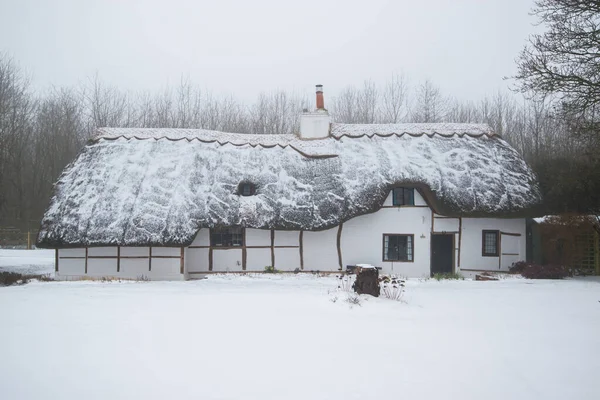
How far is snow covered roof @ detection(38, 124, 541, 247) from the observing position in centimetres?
1545

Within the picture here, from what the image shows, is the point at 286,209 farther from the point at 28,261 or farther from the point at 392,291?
the point at 28,261

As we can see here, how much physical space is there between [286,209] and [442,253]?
23.4ft

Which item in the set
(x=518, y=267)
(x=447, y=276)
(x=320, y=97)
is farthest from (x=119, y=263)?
(x=518, y=267)

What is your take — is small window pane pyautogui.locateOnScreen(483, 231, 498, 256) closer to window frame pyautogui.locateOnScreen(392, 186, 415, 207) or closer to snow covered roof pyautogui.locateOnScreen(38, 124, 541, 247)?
snow covered roof pyautogui.locateOnScreen(38, 124, 541, 247)

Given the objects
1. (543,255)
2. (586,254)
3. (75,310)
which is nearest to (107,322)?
(75,310)

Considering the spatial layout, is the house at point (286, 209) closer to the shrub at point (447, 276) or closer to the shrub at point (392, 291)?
the shrub at point (447, 276)

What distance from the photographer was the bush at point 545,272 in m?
15.1

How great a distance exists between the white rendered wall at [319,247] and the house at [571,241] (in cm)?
894

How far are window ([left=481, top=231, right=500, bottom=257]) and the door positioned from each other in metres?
1.41

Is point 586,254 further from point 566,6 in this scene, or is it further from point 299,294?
point 299,294

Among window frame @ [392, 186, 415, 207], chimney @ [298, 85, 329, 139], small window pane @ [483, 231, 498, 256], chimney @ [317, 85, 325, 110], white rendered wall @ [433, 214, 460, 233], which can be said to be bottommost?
small window pane @ [483, 231, 498, 256]

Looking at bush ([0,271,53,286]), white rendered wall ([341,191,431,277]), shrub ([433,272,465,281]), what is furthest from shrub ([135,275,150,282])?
shrub ([433,272,465,281])

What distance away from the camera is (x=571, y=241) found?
15656mm

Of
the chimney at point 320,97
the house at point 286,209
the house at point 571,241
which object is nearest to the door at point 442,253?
the house at point 286,209
